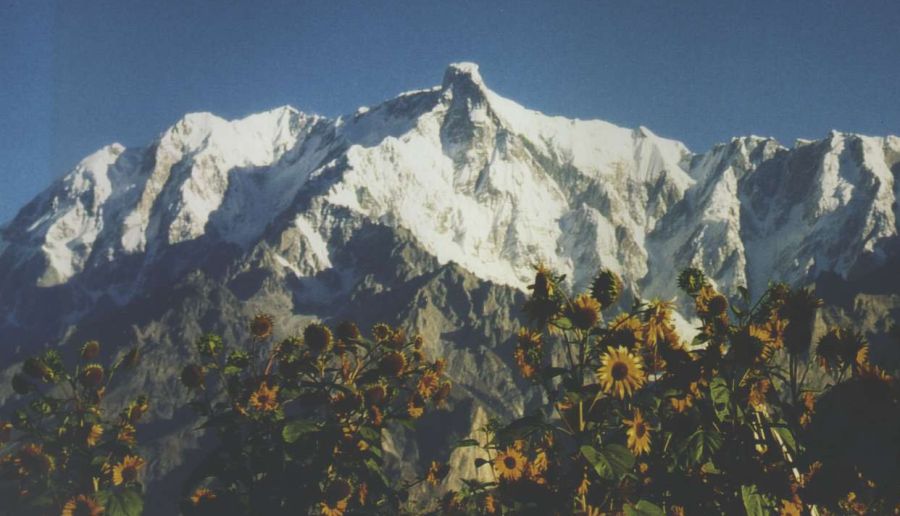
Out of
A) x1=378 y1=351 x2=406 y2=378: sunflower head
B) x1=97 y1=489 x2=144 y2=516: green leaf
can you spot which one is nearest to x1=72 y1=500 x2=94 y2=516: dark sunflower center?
x1=97 y1=489 x2=144 y2=516: green leaf

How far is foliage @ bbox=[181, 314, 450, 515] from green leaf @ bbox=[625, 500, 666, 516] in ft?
9.10

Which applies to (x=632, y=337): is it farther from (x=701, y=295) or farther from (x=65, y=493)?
(x=65, y=493)

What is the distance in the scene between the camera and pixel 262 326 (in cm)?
912

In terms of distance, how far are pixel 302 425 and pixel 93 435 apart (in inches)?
102

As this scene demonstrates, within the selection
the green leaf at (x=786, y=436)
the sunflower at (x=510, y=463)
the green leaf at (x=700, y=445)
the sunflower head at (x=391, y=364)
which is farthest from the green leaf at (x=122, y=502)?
the green leaf at (x=786, y=436)

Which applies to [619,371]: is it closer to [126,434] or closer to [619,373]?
[619,373]

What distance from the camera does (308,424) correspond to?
6961 millimetres

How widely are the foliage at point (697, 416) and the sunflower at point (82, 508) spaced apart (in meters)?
3.70

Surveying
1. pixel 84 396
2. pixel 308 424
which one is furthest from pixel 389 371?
pixel 84 396

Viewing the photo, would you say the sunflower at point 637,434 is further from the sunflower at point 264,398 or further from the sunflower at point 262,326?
the sunflower at point 262,326

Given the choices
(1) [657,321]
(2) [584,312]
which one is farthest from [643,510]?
(1) [657,321]

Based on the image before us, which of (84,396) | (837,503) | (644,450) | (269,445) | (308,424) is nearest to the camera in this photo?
(837,503)

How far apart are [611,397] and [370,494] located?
3235 millimetres

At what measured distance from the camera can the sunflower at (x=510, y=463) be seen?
26.6 feet
